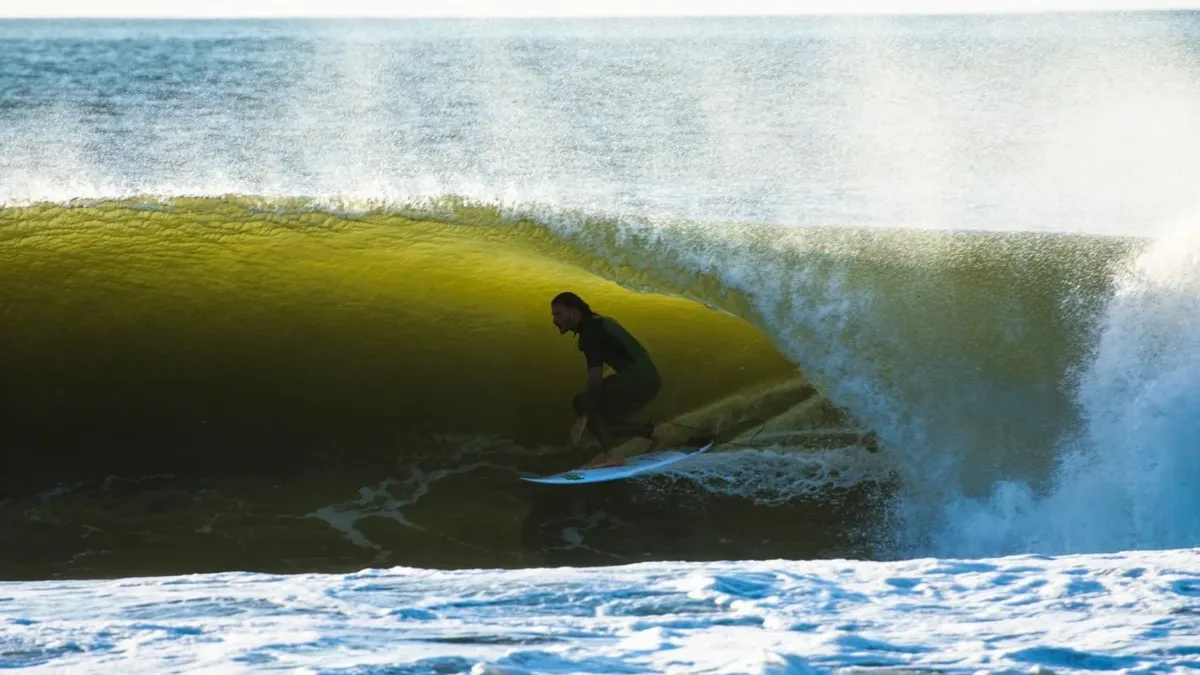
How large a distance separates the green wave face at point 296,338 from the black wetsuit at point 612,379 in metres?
0.87

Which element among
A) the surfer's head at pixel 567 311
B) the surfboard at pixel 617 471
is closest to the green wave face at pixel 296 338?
the surfboard at pixel 617 471

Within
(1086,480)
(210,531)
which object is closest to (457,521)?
(210,531)

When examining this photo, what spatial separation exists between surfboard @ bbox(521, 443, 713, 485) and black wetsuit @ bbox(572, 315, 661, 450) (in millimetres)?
141

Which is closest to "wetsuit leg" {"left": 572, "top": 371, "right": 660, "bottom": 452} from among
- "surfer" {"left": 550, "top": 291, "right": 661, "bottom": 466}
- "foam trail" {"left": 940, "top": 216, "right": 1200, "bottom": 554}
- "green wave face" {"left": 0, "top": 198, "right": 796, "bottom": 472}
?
"surfer" {"left": 550, "top": 291, "right": 661, "bottom": 466}

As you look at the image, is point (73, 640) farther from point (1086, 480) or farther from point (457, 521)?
point (1086, 480)

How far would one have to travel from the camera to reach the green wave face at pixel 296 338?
7.21m

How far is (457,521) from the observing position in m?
6.55

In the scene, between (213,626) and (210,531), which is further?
(210,531)

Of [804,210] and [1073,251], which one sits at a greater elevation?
[804,210]

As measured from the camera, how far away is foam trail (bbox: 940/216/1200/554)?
6.38 m

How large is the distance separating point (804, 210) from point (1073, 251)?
8.57 metres

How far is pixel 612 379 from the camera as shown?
649cm

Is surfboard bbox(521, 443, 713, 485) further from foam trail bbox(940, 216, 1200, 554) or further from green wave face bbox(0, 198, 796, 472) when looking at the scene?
foam trail bbox(940, 216, 1200, 554)

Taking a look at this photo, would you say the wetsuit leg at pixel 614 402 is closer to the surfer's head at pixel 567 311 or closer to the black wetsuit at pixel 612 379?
the black wetsuit at pixel 612 379
